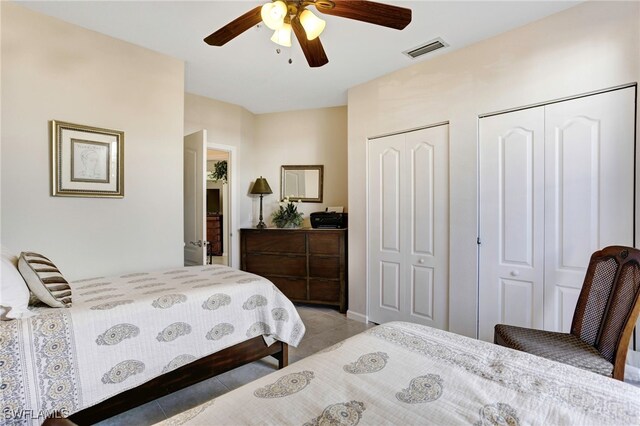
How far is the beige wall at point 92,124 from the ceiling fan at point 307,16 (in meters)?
1.27

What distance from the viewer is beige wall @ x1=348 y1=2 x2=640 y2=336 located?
2.05 meters

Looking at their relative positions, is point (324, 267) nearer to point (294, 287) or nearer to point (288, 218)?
point (294, 287)

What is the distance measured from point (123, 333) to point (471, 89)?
2.97 meters

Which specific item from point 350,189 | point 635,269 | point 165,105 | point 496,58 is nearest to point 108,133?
point 165,105

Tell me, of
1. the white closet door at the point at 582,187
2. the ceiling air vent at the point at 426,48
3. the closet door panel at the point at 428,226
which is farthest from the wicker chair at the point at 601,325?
the ceiling air vent at the point at 426,48

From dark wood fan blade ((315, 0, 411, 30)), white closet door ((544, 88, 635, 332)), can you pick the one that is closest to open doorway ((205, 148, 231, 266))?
dark wood fan blade ((315, 0, 411, 30))

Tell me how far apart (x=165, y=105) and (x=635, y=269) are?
348cm

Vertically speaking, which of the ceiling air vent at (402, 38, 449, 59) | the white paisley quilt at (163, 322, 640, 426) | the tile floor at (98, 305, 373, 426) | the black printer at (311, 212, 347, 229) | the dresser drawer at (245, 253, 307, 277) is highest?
the ceiling air vent at (402, 38, 449, 59)

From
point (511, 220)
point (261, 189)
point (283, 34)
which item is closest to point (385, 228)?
point (511, 220)

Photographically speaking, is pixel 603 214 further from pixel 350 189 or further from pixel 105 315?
pixel 105 315

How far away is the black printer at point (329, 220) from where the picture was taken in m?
3.91

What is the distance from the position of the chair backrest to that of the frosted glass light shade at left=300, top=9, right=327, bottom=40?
201cm

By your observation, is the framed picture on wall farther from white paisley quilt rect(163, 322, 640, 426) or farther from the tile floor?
white paisley quilt rect(163, 322, 640, 426)

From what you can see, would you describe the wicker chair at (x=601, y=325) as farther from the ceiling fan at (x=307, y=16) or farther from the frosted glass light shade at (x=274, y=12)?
the frosted glass light shade at (x=274, y=12)
